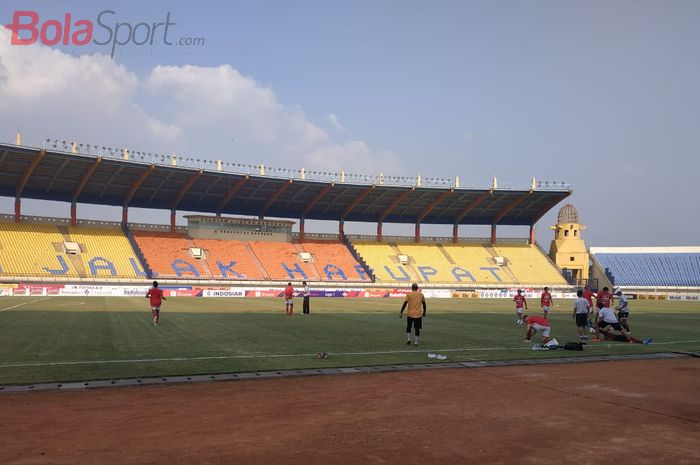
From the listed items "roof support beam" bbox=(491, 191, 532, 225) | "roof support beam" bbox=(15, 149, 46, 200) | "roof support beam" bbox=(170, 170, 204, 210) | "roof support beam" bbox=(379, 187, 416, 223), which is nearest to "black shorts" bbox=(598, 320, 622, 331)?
"roof support beam" bbox=(170, 170, 204, 210)

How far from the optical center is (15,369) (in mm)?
10609

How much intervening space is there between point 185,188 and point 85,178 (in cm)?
978

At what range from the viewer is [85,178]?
51.3m

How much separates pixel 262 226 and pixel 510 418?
59.2 meters

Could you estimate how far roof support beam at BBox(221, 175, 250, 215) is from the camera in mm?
56681

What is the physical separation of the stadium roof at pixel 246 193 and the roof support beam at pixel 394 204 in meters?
0.13

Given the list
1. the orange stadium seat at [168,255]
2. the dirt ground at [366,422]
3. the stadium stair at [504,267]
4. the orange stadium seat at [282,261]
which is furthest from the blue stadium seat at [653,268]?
the dirt ground at [366,422]

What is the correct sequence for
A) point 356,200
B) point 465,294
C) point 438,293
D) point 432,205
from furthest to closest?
point 432,205 → point 356,200 → point 465,294 → point 438,293

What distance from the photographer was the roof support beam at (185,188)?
2138 inches

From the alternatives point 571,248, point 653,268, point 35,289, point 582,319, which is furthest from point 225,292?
point 653,268

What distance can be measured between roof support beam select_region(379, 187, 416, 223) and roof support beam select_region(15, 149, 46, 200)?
38.4 m

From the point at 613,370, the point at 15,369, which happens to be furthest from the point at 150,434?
the point at 613,370

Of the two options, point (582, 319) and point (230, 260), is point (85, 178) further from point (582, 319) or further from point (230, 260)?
point (582, 319)

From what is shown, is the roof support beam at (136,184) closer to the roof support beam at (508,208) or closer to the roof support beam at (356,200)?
the roof support beam at (356,200)
